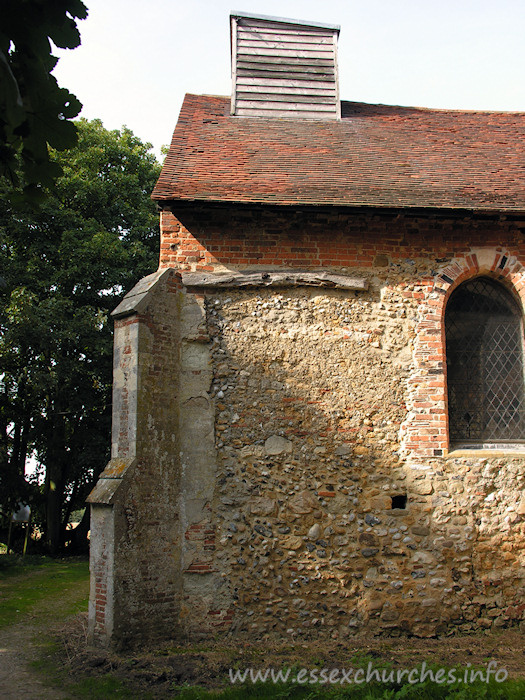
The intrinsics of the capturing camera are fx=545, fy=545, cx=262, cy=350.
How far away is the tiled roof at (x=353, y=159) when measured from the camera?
24.4 feet

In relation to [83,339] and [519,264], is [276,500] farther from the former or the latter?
[83,339]

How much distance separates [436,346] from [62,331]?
32.8 feet

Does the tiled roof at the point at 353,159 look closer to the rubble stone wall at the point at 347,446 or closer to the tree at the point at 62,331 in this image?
the rubble stone wall at the point at 347,446

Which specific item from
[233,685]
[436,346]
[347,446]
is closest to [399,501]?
[347,446]

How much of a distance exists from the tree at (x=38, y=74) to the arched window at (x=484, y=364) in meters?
6.24

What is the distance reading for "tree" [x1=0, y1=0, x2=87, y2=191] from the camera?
94.0 inches

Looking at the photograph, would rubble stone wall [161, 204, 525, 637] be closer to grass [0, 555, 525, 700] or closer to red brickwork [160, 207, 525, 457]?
red brickwork [160, 207, 525, 457]

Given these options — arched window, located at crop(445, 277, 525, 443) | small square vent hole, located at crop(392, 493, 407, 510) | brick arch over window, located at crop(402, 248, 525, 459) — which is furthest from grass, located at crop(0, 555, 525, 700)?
arched window, located at crop(445, 277, 525, 443)

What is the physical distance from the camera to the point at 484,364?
24.8ft

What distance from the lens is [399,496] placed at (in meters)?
6.96

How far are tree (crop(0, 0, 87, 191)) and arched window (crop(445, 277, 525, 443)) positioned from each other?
6.24 metres

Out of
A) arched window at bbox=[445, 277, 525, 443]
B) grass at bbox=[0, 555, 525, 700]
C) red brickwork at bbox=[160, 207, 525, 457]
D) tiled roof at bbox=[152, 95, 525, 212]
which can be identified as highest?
tiled roof at bbox=[152, 95, 525, 212]

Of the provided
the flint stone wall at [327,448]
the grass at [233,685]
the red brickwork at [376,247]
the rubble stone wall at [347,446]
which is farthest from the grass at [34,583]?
the red brickwork at [376,247]

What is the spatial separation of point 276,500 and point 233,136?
6.13 metres
